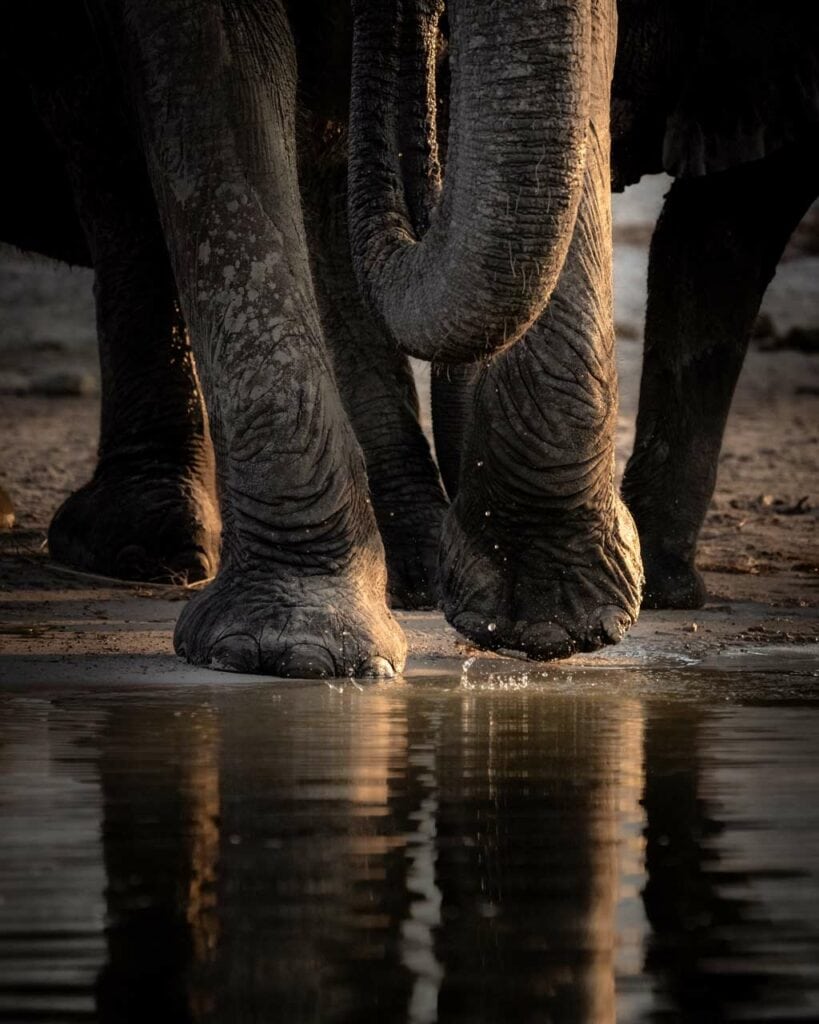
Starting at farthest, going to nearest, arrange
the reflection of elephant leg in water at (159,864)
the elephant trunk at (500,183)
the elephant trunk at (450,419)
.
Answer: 1. the elephant trunk at (450,419)
2. the elephant trunk at (500,183)
3. the reflection of elephant leg in water at (159,864)

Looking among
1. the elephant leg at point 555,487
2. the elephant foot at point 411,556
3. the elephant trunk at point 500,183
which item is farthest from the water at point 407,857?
the elephant foot at point 411,556

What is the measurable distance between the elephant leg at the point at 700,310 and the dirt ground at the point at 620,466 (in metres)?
0.27

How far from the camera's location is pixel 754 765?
268 centimetres

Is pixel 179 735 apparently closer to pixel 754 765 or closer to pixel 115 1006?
pixel 754 765

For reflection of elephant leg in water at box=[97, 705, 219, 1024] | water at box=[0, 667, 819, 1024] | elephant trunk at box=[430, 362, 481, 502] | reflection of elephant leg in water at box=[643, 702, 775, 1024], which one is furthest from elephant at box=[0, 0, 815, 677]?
elephant trunk at box=[430, 362, 481, 502]

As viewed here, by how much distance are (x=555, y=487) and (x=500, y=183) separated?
62 cm

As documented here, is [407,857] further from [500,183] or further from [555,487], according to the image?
[555,487]

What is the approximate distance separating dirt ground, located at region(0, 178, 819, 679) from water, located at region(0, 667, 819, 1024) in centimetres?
61

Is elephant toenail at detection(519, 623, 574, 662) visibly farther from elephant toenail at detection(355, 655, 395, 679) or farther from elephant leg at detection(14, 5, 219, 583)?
elephant leg at detection(14, 5, 219, 583)

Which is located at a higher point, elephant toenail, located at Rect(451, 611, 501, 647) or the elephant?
the elephant

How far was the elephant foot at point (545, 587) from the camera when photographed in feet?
11.7

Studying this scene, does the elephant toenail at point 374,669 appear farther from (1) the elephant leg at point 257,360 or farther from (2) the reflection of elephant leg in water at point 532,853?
(2) the reflection of elephant leg in water at point 532,853

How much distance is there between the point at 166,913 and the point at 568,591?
1.71 metres

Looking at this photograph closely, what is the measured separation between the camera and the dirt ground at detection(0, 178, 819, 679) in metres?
3.92
